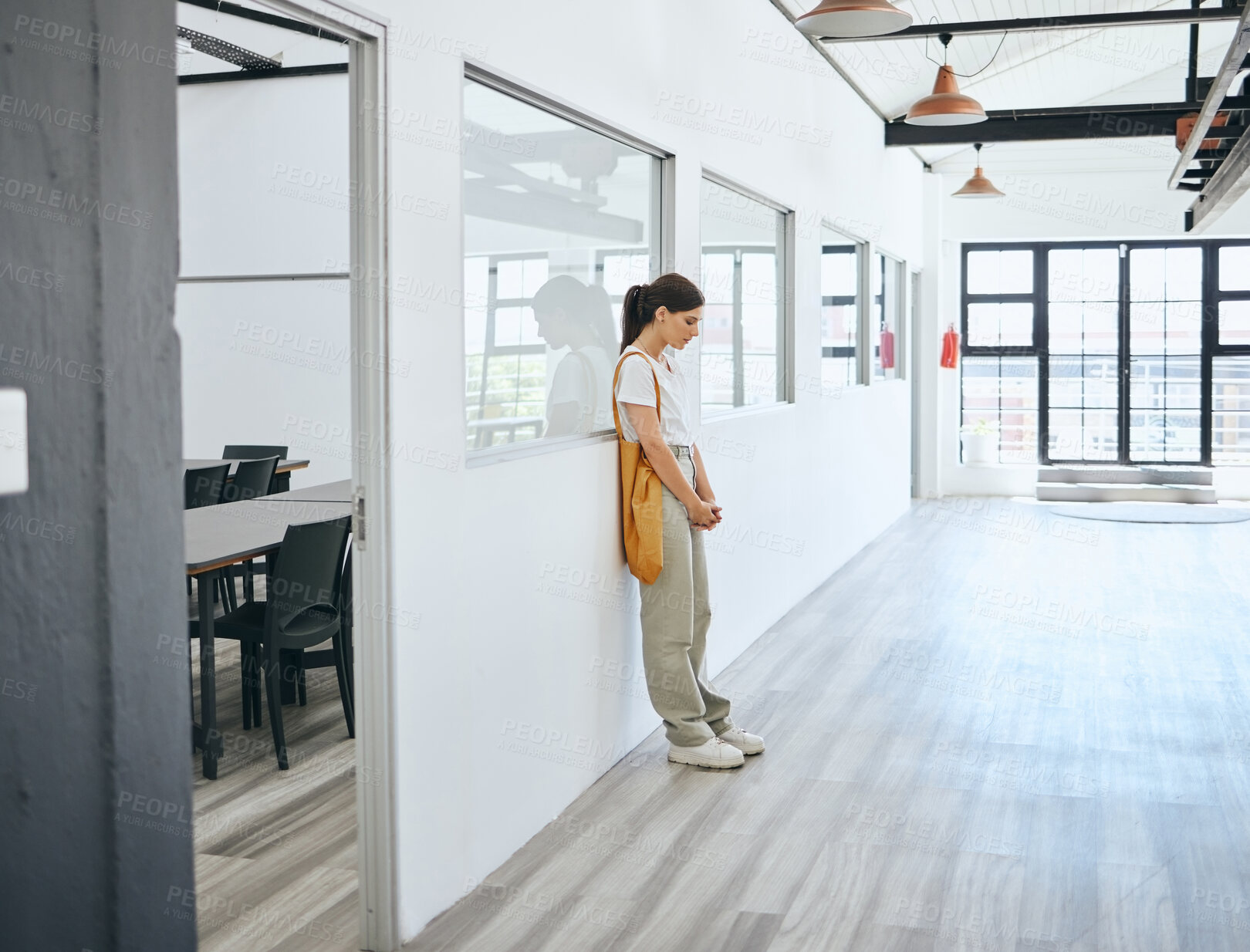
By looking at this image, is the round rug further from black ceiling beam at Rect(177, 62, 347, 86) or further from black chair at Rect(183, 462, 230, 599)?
black chair at Rect(183, 462, 230, 599)

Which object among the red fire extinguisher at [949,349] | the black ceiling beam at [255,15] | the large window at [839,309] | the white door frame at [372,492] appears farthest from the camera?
the red fire extinguisher at [949,349]

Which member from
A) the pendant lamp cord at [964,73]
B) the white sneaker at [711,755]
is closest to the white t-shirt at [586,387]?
the white sneaker at [711,755]

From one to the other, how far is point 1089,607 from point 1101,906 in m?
3.76

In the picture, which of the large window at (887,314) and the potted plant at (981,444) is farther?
the potted plant at (981,444)

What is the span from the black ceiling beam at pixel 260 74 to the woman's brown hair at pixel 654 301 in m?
4.45

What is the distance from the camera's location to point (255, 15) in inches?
258

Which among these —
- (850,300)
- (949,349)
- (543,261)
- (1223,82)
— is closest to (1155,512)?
(949,349)

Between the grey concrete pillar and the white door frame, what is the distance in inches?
54.1

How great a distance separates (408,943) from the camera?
2631mm

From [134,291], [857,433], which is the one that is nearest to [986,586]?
[857,433]

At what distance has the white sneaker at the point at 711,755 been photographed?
3795mm

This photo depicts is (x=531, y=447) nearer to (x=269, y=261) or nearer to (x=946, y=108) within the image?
(x=946, y=108)

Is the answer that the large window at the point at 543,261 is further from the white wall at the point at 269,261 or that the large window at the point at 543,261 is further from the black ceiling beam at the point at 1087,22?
the white wall at the point at 269,261

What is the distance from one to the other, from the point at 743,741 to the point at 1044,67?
6754 millimetres
